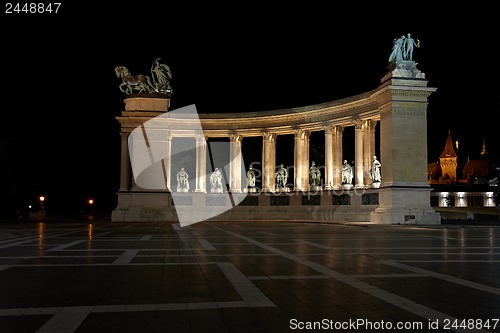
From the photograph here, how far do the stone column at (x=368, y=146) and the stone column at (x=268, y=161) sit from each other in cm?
1473

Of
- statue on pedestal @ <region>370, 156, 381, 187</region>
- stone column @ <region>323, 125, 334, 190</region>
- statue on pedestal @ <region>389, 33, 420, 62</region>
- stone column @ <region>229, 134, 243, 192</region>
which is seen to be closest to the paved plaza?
statue on pedestal @ <region>389, 33, 420, 62</region>

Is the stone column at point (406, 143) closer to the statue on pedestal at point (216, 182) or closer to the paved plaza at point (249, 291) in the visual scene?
the statue on pedestal at point (216, 182)

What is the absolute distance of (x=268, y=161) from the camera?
79438mm

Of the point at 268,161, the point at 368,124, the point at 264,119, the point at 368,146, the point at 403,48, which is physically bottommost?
the point at 268,161

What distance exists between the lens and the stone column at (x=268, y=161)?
79250 millimetres

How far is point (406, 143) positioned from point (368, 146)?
35.5 feet

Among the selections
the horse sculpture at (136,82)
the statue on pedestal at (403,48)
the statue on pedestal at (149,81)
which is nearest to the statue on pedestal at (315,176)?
the statue on pedestal at (403,48)

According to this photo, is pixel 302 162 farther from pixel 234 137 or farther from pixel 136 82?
pixel 136 82

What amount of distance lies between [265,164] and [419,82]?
88.8ft

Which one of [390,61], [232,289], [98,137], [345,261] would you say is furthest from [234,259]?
[98,137]

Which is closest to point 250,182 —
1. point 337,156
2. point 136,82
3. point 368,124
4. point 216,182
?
point 216,182

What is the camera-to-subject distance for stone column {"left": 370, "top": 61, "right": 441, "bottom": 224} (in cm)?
5781

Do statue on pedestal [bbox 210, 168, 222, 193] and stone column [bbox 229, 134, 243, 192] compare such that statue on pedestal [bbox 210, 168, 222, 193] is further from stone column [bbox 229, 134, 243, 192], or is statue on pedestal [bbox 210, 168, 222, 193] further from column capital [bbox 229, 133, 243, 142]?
column capital [bbox 229, 133, 243, 142]

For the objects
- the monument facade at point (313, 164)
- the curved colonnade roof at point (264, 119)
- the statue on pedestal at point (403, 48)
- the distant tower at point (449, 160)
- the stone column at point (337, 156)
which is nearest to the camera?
the monument facade at point (313, 164)
